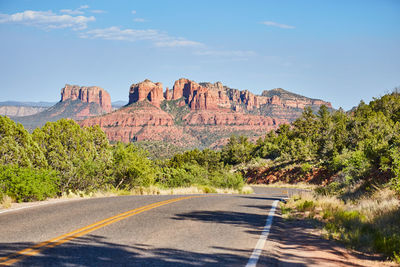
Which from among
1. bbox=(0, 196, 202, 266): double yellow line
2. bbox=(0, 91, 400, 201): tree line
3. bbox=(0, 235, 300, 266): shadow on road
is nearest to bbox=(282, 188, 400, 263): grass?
bbox=(0, 91, 400, 201): tree line

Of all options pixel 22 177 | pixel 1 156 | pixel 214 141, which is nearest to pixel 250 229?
pixel 22 177

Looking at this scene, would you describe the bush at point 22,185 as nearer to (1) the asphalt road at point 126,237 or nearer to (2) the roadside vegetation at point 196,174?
(2) the roadside vegetation at point 196,174

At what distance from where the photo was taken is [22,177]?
13.0 metres

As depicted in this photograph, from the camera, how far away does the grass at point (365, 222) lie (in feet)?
21.0

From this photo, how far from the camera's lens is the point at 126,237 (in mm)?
6500

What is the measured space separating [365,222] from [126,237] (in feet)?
17.6

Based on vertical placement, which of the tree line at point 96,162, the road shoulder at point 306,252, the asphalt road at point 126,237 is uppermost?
the tree line at point 96,162

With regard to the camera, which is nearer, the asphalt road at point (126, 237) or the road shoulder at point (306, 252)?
the asphalt road at point (126, 237)

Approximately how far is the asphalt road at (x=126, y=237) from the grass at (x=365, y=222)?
169 cm

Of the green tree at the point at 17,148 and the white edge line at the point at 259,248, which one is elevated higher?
the green tree at the point at 17,148

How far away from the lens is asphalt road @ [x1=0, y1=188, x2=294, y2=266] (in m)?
5.07

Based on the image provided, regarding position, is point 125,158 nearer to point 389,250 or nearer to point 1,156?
point 1,156

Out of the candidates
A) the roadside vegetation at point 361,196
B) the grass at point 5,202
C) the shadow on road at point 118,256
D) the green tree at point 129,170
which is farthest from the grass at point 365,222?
the green tree at point 129,170

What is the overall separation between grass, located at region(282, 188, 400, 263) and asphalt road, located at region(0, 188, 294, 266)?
A: 169 cm
